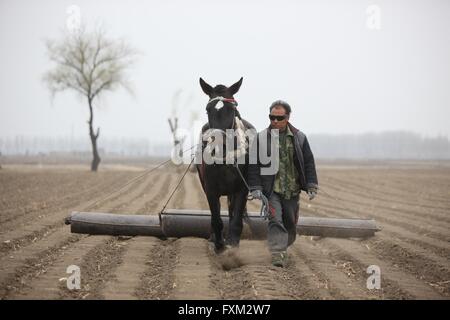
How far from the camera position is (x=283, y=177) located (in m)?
6.92

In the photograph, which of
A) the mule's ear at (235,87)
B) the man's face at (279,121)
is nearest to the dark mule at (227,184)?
the mule's ear at (235,87)

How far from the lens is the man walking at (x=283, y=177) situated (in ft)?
22.4

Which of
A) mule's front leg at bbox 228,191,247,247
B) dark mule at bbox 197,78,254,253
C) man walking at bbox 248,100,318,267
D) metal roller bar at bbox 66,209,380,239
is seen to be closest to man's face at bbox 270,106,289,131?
man walking at bbox 248,100,318,267

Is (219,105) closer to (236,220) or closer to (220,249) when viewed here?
(236,220)

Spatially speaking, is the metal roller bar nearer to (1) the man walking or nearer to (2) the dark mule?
(2) the dark mule

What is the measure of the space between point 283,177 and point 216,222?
4.60 feet

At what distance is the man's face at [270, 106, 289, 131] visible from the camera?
690cm

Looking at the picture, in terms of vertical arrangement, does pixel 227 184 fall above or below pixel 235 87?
below

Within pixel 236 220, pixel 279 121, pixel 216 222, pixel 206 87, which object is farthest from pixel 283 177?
pixel 206 87

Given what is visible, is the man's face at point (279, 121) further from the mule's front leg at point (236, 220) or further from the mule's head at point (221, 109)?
the mule's front leg at point (236, 220)

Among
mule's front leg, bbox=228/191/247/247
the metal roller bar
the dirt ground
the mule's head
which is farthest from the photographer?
the metal roller bar

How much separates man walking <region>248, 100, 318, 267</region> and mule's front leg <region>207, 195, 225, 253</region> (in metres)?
0.82

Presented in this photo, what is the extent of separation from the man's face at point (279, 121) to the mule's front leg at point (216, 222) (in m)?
1.55
